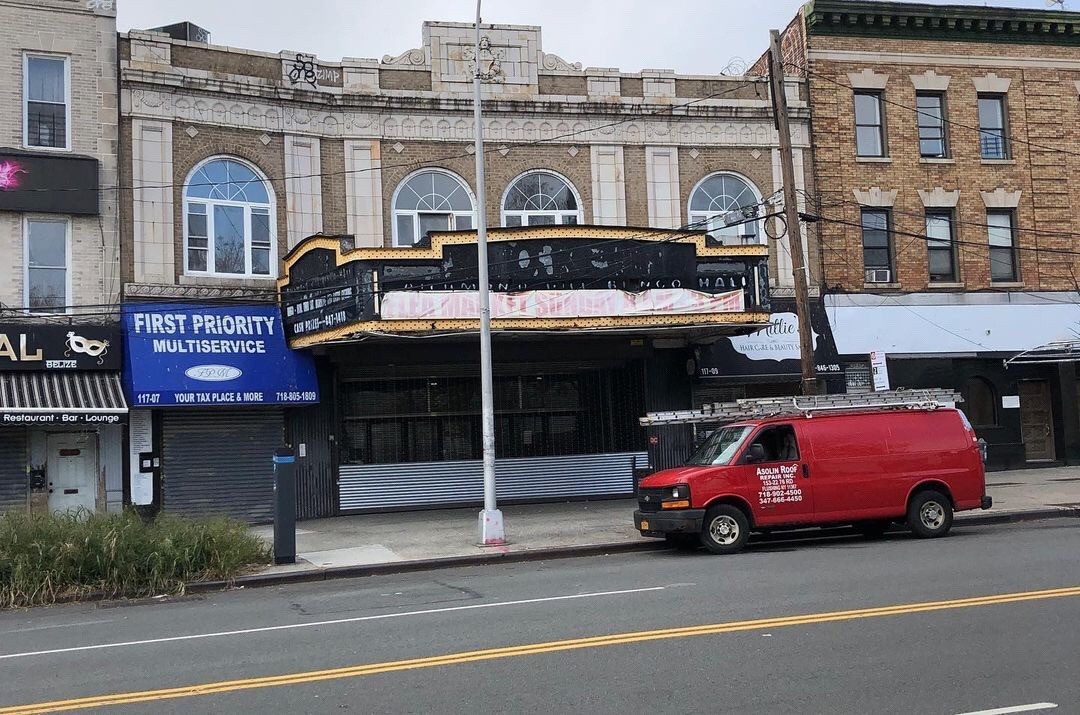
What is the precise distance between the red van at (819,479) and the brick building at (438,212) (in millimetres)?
4427

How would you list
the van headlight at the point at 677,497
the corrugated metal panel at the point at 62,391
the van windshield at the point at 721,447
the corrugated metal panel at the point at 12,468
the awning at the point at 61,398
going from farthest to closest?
the corrugated metal panel at the point at 12,468
the corrugated metal panel at the point at 62,391
the awning at the point at 61,398
the van windshield at the point at 721,447
the van headlight at the point at 677,497

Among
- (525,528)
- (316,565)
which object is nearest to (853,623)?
(316,565)

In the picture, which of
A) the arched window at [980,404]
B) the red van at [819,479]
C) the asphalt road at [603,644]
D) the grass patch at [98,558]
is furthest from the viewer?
the arched window at [980,404]

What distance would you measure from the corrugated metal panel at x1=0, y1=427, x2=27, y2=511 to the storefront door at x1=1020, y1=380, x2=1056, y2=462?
2192 centimetres

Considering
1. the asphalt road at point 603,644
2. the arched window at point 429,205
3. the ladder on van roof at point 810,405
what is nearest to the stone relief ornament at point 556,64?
the arched window at point 429,205

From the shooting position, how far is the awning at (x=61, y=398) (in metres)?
17.0

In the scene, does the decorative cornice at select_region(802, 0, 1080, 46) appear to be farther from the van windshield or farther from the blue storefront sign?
the blue storefront sign

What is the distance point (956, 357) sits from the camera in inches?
919

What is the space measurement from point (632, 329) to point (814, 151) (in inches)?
316

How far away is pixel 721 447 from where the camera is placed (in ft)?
47.8

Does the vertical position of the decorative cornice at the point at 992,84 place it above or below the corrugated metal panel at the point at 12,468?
above

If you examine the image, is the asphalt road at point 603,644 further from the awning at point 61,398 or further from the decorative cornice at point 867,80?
the decorative cornice at point 867,80

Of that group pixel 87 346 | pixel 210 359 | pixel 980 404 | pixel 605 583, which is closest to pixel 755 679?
pixel 605 583

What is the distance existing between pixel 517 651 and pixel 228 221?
14700 millimetres
